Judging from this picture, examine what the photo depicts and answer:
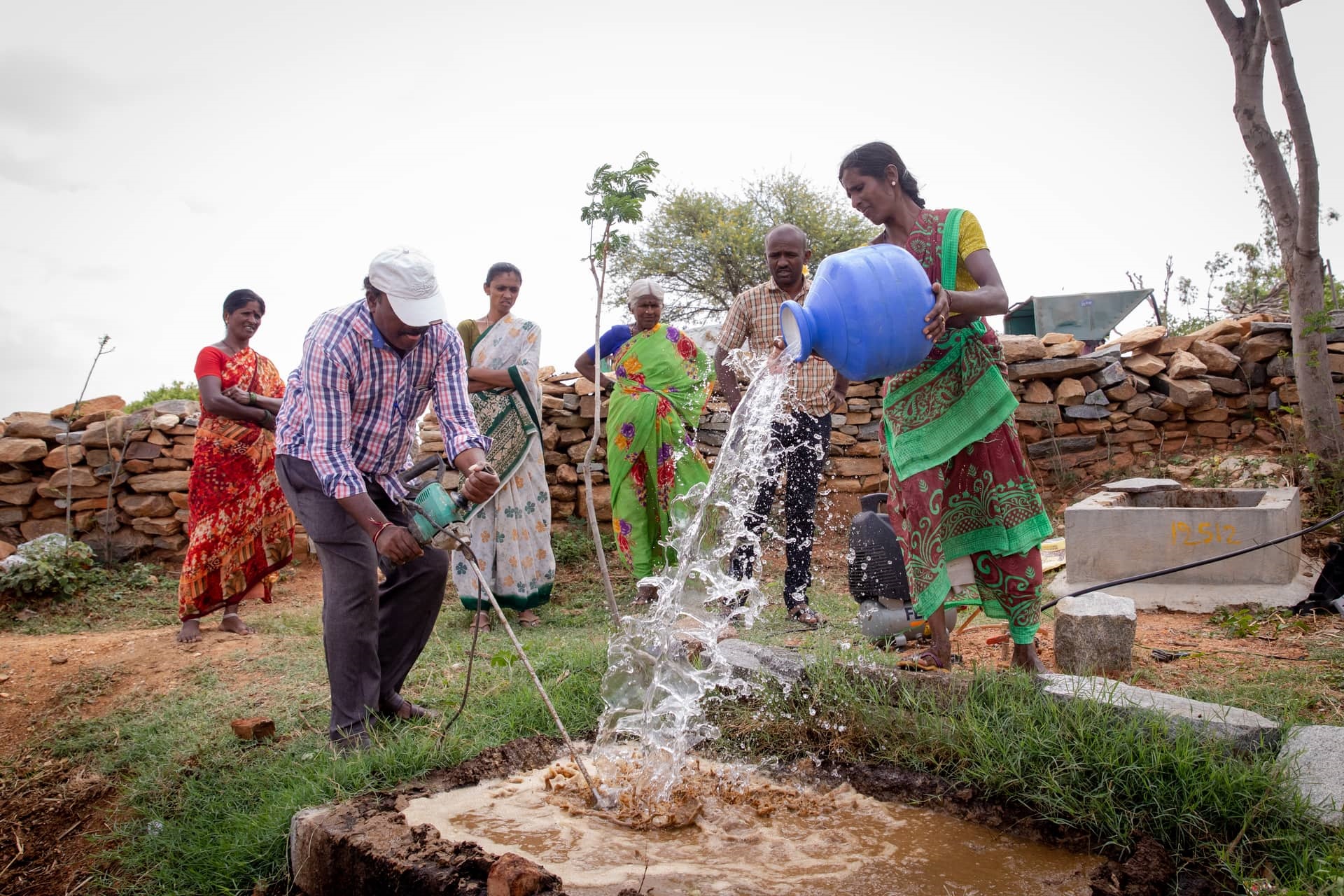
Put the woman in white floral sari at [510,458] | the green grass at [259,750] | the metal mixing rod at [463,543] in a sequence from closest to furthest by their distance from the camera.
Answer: the metal mixing rod at [463,543]
the green grass at [259,750]
the woman in white floral sari at [510,458]

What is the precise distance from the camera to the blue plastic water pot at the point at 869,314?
2730mm

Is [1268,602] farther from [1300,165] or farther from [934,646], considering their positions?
[1300,165]

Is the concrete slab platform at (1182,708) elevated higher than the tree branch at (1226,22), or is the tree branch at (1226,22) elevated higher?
the tree branch at (1226,22)

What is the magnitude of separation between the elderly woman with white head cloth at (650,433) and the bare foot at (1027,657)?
2.67 metres

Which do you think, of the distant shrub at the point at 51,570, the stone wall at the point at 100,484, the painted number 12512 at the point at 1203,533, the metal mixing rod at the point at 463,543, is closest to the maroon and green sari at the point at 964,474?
the metal mixing rod at the point at 463,543

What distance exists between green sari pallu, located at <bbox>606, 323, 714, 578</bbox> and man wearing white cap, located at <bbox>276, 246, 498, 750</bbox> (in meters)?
2.21

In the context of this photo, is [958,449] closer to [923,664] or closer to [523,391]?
[923,664]

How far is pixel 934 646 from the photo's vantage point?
3.25 meters

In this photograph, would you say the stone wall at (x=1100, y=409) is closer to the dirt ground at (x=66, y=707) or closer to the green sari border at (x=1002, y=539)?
the dirt ground at (x=66, y=707)

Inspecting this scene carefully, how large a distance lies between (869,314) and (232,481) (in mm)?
4298

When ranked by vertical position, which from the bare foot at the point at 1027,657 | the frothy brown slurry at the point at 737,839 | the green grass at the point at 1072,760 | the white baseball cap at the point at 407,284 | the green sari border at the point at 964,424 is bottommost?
the frothy brown slurry at the point at 737,839

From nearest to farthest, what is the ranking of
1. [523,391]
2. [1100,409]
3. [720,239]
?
[523,391]
[1100,409]
[720,239]

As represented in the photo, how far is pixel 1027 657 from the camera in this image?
3074 millimetres

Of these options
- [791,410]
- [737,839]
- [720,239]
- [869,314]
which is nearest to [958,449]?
[869,314]
